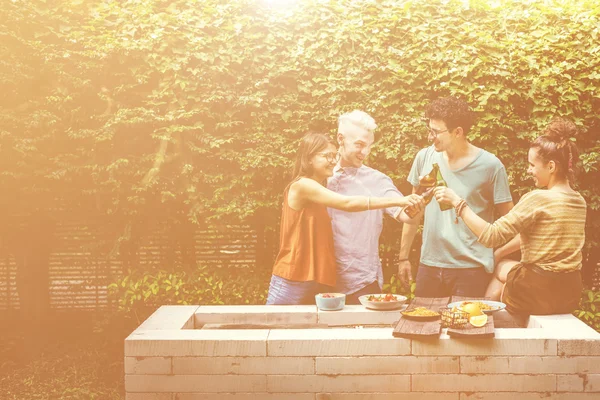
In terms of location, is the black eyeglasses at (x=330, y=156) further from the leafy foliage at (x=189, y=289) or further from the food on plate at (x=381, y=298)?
the leafy foliage at (x=189, y=289)

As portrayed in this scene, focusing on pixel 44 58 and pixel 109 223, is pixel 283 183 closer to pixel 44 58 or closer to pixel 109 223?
pixel 109 223

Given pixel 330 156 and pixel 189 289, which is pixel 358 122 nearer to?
pixel 330 156

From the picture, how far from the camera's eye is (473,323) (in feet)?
11.7

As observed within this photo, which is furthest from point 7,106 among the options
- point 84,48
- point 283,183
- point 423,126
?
point 423,126

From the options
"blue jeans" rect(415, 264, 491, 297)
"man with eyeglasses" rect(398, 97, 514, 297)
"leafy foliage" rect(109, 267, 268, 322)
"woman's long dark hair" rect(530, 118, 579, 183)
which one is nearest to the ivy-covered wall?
"leafy foliage" rect(109, 267, 268, 322)

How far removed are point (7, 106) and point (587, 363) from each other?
5747 millimetres

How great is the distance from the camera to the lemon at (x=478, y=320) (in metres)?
3.55

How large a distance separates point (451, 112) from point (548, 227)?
1128 millimetres

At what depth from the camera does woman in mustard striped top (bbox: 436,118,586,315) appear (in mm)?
3811

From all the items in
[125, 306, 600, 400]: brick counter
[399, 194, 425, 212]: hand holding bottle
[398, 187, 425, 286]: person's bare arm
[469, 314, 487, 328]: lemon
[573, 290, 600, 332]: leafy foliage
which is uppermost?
[399, 194, 425, 212]: hand holding bottle

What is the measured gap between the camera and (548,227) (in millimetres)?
3826

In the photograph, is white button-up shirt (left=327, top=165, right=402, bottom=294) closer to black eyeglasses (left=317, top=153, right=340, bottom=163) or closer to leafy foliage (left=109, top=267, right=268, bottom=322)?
black eyeglasses (left=317, top=153, right=340, bottom=163)

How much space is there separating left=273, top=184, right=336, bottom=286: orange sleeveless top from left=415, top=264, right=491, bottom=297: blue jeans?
774 mm

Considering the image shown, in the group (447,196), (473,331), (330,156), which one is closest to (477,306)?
(473,331)
